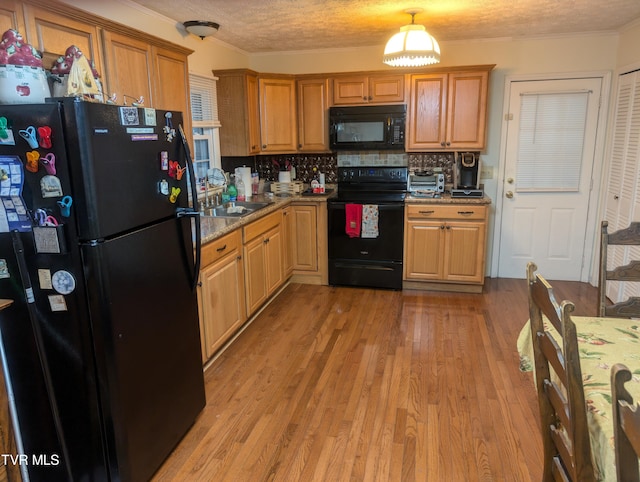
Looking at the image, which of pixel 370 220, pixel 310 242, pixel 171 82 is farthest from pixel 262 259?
pixel 171 82

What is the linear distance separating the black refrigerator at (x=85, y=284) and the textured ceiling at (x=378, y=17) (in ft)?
5.07

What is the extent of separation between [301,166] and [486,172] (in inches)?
75.7

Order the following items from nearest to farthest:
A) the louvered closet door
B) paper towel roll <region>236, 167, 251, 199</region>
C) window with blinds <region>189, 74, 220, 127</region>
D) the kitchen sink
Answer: the kitchen sink < the louvered closet door < window with blinds <region>189, 74, 220, 127</region> < paper towel roll <region>236, 167, 251, 199</region>

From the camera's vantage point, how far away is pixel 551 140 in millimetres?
4340

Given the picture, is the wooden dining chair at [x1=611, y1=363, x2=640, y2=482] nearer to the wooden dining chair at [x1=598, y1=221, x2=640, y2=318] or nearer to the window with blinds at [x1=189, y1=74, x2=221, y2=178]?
the wooden dining chair at [x1=598, y1=221, x2=640, y2=318]

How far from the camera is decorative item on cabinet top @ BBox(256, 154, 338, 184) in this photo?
191 inches

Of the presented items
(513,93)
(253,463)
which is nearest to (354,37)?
(513,93)

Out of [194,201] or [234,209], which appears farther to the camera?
[234,209]

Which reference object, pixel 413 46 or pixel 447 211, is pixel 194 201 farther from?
pixel 447 211

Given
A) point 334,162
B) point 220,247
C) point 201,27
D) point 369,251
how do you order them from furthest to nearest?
point 334,162 → point 369,251 → point 201,27 → point 220,247

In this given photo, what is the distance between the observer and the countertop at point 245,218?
2791mm

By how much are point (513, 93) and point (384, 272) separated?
6.96ft

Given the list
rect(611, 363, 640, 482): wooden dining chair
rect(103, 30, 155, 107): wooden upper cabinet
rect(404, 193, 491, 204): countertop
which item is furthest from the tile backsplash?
rect(611, 363, 640, 482): wooden dining chair

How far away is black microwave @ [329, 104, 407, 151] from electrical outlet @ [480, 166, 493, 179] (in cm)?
87
